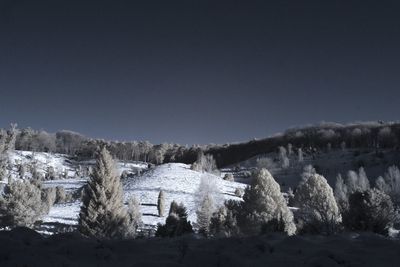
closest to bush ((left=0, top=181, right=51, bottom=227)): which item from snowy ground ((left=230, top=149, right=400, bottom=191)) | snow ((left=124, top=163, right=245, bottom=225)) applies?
snow ((left=124, top=163, right=245, bottom=225))

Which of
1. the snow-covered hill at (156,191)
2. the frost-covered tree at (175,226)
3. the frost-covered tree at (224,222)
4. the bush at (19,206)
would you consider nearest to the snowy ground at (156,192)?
the snow-covered hill at (156,191)

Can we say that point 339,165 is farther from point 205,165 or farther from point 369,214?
point 369,214

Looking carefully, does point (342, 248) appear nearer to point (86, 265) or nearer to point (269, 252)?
point (269, 252)

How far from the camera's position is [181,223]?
95.1ft

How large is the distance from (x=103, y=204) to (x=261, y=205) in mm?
12549

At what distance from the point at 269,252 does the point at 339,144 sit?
192013 mm

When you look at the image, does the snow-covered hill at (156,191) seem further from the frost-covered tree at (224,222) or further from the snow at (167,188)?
the frost-covered tree at (224,222)

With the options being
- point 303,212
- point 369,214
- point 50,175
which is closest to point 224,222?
point 303,212

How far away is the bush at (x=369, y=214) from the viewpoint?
1703cm

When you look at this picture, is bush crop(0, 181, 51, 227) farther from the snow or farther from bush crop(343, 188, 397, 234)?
bush crop(343, 188, 397, 234)

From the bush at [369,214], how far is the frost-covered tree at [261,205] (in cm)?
1076

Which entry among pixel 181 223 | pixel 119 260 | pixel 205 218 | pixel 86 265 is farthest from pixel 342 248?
pixel 205 218

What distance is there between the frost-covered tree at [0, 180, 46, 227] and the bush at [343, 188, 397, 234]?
2984 centimetres

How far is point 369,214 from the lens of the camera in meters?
17.3
